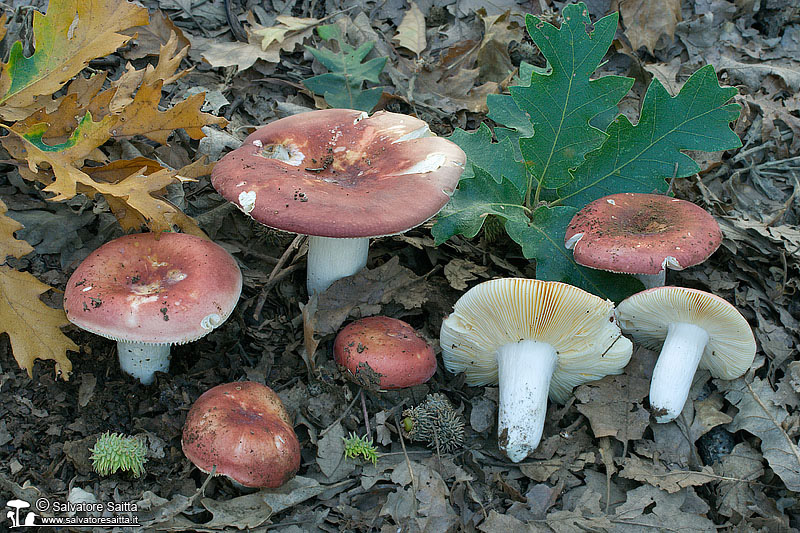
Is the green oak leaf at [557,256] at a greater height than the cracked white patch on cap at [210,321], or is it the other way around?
the cracked white patch on cap at [210,321]

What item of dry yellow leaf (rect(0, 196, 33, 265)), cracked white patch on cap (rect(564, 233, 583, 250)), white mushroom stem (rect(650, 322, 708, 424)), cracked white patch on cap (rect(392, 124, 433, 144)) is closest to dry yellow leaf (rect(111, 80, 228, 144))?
dry yellow leaf (rect(0, 196, 33, 265))

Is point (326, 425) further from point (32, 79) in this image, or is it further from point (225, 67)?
point (225, 67)

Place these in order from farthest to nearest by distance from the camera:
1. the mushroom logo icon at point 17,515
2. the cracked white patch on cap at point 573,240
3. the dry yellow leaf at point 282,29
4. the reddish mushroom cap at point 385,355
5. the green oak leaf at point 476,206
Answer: the dry yellow leaf at point 282,29 → the green oak leaf at point 476,206 → the cracked white patch on cap at point 573,240 → the reddish mushroom cap at point 385,355 → the mushroom logo icon at point 17,515

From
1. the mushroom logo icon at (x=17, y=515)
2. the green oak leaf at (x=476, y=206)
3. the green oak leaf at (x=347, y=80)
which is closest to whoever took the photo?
the mushroom logo icon at (x=17, y=515)

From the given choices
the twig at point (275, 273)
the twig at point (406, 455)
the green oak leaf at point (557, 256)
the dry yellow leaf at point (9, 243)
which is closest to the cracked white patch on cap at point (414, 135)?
the green oak leaf at point (557, 256)

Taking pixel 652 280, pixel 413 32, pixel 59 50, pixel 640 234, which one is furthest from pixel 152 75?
pixel 652 280

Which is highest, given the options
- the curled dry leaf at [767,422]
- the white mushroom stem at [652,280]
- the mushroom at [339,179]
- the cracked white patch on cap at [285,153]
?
the mushroom at [339,179]

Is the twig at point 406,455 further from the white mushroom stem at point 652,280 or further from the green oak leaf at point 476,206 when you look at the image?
the white mushroom stem at point 652,280
